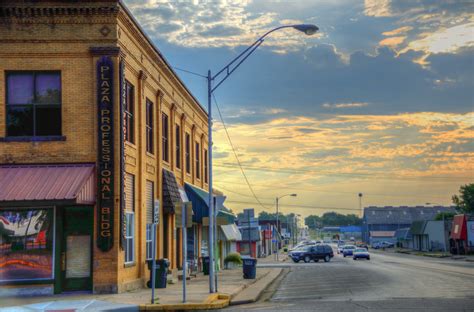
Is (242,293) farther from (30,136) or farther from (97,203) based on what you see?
(30,136)

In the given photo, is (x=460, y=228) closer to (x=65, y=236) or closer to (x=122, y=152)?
(x=122, y=152)

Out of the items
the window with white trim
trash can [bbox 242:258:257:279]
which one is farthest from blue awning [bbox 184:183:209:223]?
the window with white trim

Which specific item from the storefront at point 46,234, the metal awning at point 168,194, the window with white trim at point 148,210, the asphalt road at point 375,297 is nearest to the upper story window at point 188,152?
the metal awning at point 168,194

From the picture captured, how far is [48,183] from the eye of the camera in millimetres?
20875

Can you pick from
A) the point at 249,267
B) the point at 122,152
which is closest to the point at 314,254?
the point at 249,267

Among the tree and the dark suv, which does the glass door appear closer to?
the dark suv

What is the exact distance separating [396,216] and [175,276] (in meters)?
137

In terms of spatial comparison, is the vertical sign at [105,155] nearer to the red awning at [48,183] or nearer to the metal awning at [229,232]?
the red awning at [48,183]

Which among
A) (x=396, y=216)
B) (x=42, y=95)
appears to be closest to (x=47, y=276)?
(x=42, y=95)

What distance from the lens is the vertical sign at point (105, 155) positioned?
70.1 feet

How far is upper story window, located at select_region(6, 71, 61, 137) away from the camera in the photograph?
22.2m

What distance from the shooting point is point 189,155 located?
39156mm

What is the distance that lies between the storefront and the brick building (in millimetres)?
33

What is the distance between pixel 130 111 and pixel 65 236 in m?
5.89
